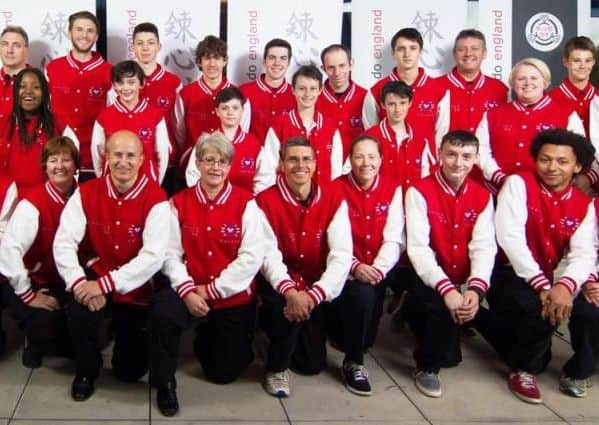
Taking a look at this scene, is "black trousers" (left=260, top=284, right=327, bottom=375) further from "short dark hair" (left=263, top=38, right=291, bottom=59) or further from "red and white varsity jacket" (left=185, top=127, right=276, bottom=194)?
"short dark hair" (left=263, top=38, right=291, bottom=59)

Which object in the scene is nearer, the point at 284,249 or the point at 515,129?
the point at 284,249

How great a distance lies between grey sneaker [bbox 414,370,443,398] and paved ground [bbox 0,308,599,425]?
3 cm

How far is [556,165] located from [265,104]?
1.71 meters

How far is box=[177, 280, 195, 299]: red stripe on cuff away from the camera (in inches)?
114

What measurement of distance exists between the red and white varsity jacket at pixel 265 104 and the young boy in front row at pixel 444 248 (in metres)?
1.16

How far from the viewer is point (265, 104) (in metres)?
4.14

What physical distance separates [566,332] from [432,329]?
3.80 ft

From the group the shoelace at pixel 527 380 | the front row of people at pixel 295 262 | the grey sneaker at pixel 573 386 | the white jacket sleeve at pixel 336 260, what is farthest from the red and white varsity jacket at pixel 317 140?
the grey sneaker at pixel 573 386

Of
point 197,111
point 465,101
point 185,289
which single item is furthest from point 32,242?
point 465,101

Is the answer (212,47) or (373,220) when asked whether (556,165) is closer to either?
(373,220)

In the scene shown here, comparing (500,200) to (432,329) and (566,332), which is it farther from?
(566,332)

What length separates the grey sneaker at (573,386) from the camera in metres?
3.10

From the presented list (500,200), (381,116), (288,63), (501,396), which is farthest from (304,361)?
(288,63)

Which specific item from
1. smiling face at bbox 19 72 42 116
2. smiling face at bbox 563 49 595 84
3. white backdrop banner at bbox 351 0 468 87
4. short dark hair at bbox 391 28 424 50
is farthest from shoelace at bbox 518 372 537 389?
smiling face at bbox 19 72 42 116
